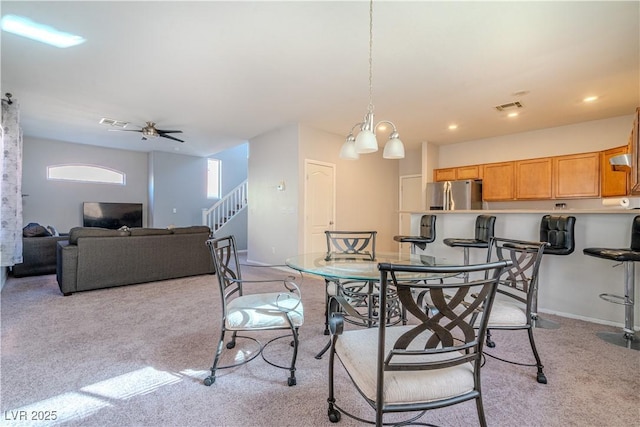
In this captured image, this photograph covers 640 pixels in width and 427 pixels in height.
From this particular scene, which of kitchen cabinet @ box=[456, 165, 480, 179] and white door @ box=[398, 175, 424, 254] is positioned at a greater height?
kitchen cabinet @ box=[456, 165, 480, 179]

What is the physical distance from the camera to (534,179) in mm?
5453

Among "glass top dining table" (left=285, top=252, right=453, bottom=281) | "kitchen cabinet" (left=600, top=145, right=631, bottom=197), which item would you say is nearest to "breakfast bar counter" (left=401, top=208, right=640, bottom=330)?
"glass top dining table" (left=285, top=252, right=453, bottom=281)

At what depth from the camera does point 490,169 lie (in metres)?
5.99

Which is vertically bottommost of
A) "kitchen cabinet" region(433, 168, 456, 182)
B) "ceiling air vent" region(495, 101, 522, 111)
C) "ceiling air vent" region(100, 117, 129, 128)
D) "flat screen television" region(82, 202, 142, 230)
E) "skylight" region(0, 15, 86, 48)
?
"flat screen television" region(82, 202, 142, 230)

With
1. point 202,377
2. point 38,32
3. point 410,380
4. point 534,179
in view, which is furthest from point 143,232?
point 534,179

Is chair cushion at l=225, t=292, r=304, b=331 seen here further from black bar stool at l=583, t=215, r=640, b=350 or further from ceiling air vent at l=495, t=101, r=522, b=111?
ceiling air vent at l=495, t=101, r=522, b=111

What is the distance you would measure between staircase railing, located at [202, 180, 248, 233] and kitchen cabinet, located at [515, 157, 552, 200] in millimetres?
6600

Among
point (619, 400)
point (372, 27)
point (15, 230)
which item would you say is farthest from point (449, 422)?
point (15, 230)

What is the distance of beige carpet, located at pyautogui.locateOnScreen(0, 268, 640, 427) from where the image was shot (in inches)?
63.1

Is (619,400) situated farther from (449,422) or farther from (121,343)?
(121,343)

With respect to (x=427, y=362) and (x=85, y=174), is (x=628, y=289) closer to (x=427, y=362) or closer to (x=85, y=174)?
(x=427, y=362)

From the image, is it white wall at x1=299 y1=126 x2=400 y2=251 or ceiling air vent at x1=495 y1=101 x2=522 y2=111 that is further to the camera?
white wall at x1=299 y1=126 x2=400 y2=251

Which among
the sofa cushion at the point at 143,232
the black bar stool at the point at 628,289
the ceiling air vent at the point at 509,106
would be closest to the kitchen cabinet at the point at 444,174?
the ceiling air vent at the point at 509,106

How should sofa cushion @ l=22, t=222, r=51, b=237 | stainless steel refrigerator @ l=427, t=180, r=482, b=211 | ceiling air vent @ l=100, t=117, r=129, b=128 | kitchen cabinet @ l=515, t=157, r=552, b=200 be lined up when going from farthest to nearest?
stainless steel refrigerator @ l=427, t=180, r=482, b=211 → kitchen cabinet @ l=515, t=157, r=552, b=200 → ceiling air vent @ l=100, t=117, r=129, b=128 → sofa cushion @ l=22, t=222, r=51, b=237
